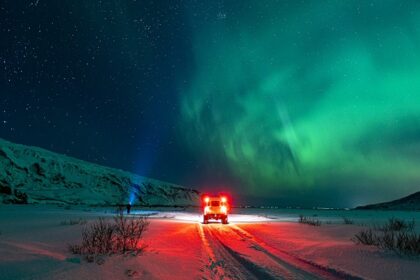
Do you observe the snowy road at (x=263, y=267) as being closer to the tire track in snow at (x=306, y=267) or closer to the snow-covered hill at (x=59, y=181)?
the tire track in snow at (x=306, y=267)

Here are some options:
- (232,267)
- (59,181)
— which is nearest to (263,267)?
(232,267)

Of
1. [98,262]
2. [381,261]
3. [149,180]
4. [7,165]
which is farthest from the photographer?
[149,180]

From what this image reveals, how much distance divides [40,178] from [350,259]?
5262 inches

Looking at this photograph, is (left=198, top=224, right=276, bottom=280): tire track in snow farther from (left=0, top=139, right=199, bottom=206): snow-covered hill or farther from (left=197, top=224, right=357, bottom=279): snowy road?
(left=0, top=139, right=199, bottom=206): snow-covered hill

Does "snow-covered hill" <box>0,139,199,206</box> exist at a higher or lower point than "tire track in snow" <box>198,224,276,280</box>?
higher

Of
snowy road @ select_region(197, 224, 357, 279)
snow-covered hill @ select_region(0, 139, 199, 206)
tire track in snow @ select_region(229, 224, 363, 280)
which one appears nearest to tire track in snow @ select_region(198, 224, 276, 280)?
snowy road @ select_region(197, 224, 357, 279)

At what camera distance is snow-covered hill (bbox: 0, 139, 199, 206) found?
11062 centimetres

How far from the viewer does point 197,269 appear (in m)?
7.02

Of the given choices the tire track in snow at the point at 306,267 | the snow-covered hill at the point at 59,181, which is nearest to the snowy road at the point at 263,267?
the tire track in snow at the point at 306,267

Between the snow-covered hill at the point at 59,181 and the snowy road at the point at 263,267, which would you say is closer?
the snowy road at the point at 263,267

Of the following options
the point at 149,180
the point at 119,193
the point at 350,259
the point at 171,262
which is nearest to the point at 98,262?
the point at 171,262

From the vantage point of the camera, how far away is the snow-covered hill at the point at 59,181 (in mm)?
110625

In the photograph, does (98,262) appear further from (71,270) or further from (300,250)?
(300,250)

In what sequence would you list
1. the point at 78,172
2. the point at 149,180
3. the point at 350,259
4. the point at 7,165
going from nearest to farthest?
the point at 350,259 < the point at 7,165 < the point at 78,172 < the point at 149,180
